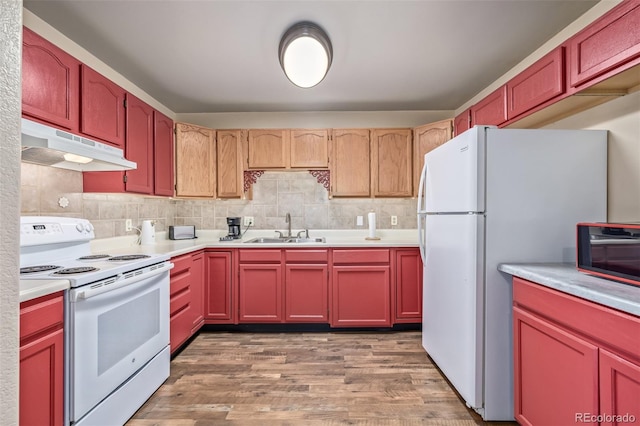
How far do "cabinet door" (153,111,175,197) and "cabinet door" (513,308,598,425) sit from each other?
2852 millimetres

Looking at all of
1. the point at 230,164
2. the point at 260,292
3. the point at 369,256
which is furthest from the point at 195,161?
the point at 369,256

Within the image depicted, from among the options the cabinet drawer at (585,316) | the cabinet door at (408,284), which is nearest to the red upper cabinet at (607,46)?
the cabinet drawer at (585,316)

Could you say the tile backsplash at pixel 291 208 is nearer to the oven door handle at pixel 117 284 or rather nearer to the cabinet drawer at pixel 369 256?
the cabinet drawer at pixel 369 256

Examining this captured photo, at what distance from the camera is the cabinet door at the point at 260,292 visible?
111 inches

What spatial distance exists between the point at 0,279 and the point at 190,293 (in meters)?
2.15

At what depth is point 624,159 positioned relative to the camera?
5.22ft

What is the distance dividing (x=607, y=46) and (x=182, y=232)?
3508 millimetres

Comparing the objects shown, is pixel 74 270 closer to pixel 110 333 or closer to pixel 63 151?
pixel 110 333

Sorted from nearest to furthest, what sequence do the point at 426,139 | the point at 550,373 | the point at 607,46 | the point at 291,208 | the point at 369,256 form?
the point at 550,373 → the point at 607,46 → the point at 369,256 → the point at 426,139 → the point at 291,208

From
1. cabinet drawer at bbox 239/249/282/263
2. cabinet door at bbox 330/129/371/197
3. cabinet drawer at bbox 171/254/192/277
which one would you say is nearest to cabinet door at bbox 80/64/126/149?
cabinet drawer at bbox 171/254/192/277

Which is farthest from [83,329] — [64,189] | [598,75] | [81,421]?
[598,75]

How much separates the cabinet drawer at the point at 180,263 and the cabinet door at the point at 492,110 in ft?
8.90

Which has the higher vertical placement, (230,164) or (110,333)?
(230,164)

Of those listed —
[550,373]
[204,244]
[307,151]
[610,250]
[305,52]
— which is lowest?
[550,373]
